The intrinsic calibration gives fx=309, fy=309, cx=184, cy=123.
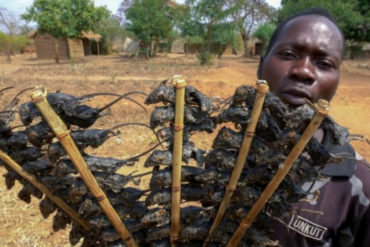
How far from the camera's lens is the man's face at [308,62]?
1168 mm

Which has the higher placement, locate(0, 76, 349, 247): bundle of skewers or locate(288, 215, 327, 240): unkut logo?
locate(0, 76, 349, 247): bundle of skewers

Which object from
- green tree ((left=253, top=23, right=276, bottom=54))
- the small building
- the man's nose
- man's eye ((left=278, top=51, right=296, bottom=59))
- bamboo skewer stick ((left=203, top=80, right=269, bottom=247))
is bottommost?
the small building

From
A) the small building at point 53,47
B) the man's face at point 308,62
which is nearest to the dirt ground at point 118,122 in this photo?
the man's face at point 308,62

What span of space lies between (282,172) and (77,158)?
0.57 metres

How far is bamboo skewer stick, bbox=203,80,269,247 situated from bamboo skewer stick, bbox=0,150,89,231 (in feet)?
1.55

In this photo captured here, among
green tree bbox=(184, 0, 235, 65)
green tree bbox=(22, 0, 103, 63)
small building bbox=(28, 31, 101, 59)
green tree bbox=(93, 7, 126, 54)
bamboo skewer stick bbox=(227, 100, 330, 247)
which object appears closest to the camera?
bamboo skewer stick bbox=(227, 100, 330, 247)

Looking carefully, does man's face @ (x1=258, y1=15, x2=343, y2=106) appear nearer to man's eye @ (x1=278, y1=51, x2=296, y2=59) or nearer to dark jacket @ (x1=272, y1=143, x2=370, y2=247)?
man's eye @ (x1=278, y1=51, x2=296, y2=59)

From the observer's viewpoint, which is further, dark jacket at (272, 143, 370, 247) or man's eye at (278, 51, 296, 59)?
man's eye at (278, 51, 296, 59)

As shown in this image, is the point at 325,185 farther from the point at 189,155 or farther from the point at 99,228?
the point at 99,228

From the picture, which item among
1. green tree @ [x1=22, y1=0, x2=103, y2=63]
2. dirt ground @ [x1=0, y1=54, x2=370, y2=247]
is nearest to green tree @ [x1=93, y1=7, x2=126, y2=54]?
green tree @ [x1=22, y1=0, x2=103, y2=63]

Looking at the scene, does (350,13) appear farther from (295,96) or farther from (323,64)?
(295,96)

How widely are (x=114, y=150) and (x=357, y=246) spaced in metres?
5.19

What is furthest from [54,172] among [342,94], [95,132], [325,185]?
[342,94]

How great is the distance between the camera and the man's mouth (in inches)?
45.0
